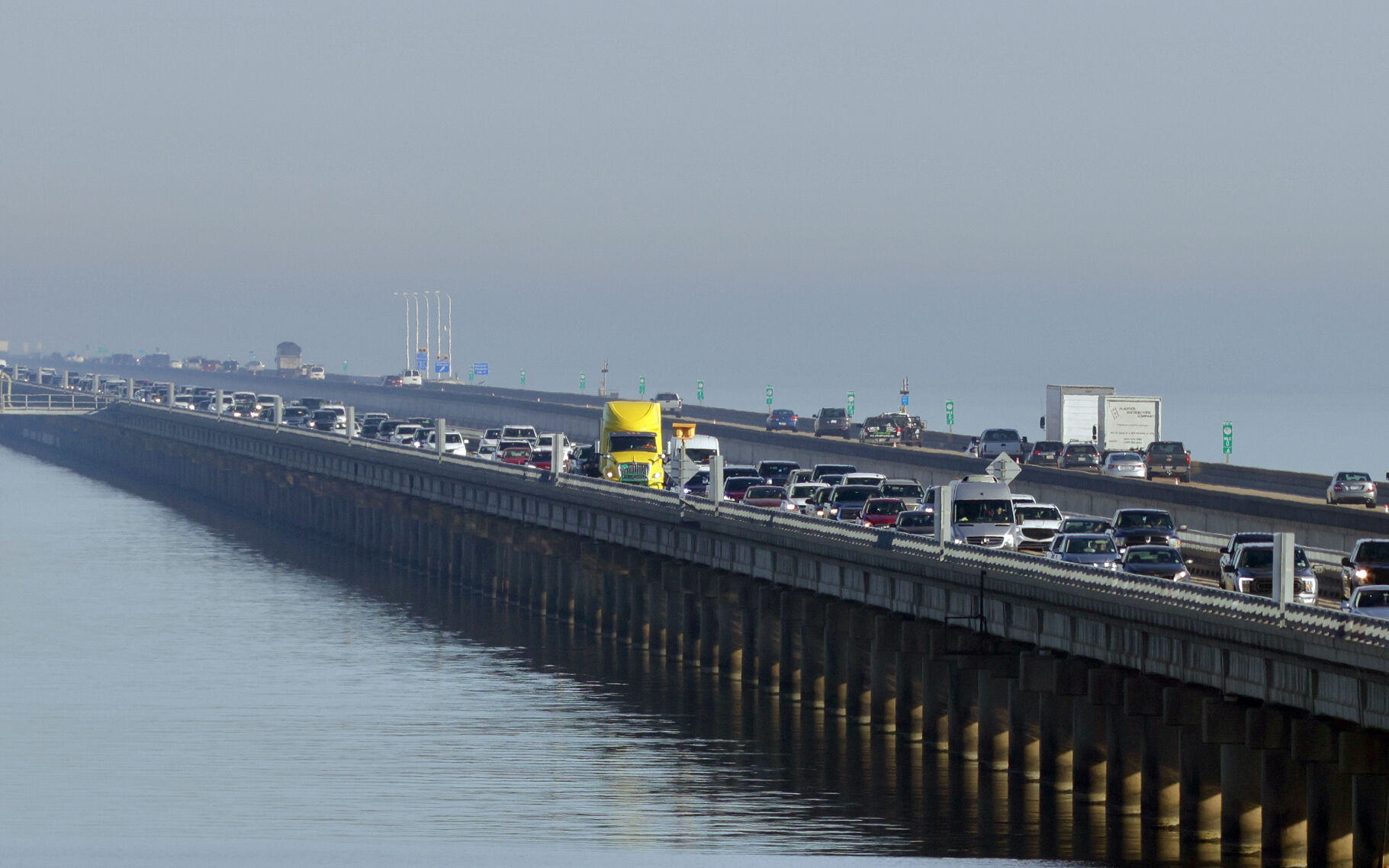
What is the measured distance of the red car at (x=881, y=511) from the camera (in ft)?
239

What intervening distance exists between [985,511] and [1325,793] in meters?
27.5

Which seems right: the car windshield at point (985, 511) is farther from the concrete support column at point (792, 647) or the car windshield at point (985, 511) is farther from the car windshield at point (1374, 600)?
the car windshield at point (1374, 600)

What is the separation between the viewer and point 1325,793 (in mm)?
39688

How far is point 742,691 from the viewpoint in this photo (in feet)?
225

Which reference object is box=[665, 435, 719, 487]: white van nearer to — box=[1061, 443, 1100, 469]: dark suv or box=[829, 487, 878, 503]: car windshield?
box=[829, 487, 878, 503]: car windshield

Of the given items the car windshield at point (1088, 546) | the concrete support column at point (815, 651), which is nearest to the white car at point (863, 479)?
the concrete support column at point (815, 651)

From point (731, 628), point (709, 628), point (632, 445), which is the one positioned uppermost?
point (632, 445)

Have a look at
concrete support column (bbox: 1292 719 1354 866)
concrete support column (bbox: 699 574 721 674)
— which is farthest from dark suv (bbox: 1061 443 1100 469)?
concrete support column (bbox: 1292 719 1354 866)

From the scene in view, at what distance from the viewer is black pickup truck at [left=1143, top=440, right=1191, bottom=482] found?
104875 millimetres

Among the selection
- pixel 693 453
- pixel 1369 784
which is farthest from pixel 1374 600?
pixel 693 453

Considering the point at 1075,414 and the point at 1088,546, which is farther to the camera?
the point at 1075,414

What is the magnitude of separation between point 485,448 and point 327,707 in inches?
2478

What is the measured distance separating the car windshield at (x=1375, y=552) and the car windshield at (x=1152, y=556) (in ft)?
14.5

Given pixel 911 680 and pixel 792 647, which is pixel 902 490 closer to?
pixel 792 647
